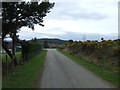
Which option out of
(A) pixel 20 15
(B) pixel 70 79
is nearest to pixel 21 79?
(B) pixel 70 79

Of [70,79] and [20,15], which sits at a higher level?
[20,15]

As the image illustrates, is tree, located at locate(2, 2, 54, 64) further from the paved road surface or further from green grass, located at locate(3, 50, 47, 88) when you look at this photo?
the paved road surface

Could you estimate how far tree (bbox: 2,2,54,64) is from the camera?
1479 centimetres

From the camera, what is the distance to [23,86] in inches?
332

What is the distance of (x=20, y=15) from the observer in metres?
17.5

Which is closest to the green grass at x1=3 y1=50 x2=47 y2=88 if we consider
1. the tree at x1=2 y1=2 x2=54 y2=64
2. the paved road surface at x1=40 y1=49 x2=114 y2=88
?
the paved road surface at x1=40 y1=49 x2=114 y2=88

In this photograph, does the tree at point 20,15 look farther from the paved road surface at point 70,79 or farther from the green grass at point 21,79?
the paved road surface at point 70,79

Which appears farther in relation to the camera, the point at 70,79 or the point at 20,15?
the point at 20,15

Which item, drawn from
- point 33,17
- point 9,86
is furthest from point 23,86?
point 33,17

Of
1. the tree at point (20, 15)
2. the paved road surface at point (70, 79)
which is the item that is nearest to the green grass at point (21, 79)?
the paved road surface at point (70, 79)

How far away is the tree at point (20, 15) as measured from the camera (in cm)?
1479

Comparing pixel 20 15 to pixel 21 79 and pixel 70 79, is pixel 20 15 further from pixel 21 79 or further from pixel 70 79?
pixel 70 79

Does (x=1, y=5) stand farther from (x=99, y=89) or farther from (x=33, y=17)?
(x=99, y=89)

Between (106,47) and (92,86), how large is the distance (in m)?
13.9
